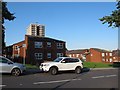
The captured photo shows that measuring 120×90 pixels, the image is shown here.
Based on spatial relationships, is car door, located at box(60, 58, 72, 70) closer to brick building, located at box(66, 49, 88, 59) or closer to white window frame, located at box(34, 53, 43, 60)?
white window frame, located at box(34, 53, 43, 60)

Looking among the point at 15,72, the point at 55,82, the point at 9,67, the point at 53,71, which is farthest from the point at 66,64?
the point at 55,82

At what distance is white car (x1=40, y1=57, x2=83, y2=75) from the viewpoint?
24344 millimetres

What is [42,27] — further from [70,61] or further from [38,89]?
[38,89]

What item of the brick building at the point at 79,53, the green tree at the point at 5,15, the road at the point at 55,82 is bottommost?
the road at the point at 55,82

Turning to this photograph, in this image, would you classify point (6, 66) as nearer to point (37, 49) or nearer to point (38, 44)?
point (37, 49)

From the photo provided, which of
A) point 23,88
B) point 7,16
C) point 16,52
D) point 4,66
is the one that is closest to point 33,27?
point 16,52

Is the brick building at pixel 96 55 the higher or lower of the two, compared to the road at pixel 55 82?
higher

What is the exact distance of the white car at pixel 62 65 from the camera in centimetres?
A: 2434

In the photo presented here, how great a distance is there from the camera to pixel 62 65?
82.1 ft

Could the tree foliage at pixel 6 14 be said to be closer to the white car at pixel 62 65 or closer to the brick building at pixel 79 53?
the white car at pixel 62 65

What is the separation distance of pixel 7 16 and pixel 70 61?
15.6 meters

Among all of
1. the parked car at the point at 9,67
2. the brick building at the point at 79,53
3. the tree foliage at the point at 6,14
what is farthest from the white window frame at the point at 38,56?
the brick building at the point at 79,53

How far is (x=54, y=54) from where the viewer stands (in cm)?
6228

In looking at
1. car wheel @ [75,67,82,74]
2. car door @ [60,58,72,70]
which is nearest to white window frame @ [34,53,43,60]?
car wheel @ [75,67,82,74]
